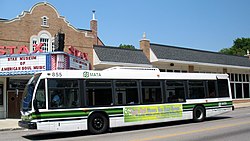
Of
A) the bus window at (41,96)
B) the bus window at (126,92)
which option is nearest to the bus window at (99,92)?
the bus window at (126,92)

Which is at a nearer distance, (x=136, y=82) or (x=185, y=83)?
(x=136, y=82)

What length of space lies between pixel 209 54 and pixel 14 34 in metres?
22.9

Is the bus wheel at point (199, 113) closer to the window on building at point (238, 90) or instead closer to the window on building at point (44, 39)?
the window on building at point (44, 39)

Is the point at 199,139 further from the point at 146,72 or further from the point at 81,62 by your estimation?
the point at 81,62

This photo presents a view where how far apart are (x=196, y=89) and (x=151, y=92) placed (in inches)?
126

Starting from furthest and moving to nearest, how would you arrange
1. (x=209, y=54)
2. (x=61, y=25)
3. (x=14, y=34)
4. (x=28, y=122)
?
1. (x=209, y=54)
2. (x=61, y=25)
3. (x=14, y=34)
4. (x=28, y=122)

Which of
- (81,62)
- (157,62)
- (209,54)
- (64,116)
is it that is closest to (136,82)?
(64,116)

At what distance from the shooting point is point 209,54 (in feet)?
120

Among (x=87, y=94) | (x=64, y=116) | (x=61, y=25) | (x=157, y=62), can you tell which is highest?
(x=61, y=25)

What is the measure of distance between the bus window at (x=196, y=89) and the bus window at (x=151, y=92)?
2161mm

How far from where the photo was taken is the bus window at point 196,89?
16.4m

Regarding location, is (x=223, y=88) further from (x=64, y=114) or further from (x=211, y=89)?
(x=64, y=114)

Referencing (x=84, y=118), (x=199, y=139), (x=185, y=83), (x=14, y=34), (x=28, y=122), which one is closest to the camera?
(x=199, y=139)

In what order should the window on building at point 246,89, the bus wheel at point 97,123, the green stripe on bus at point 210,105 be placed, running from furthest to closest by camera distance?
the window on building at point 246,89, the green stripe on bus at point 210,105, the bus wheel at point 97,123
